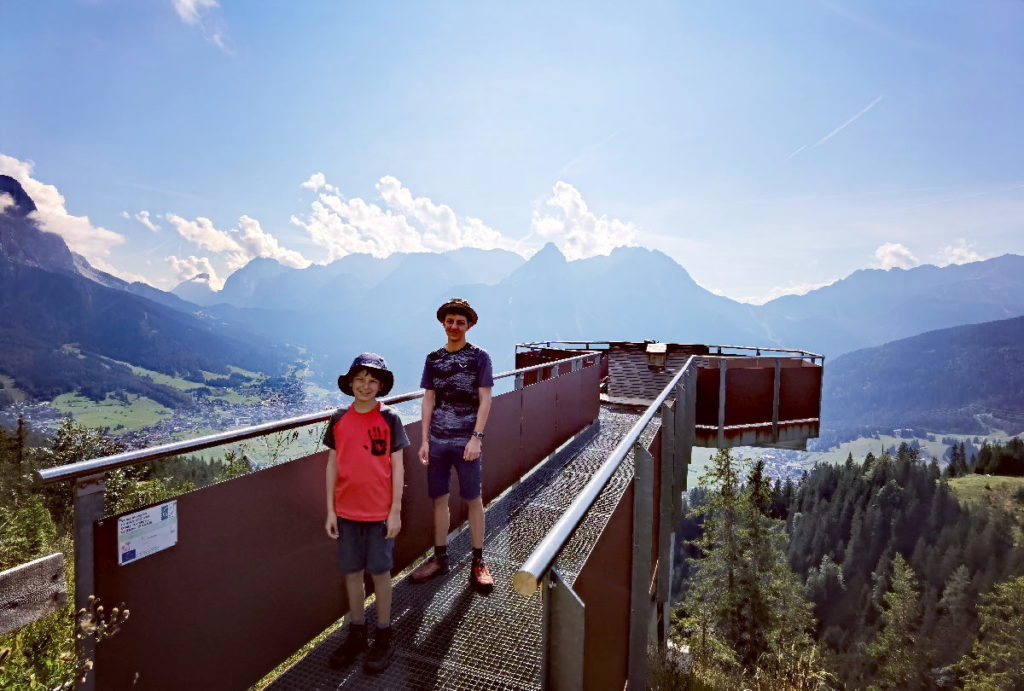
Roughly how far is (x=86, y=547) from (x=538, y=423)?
514cm

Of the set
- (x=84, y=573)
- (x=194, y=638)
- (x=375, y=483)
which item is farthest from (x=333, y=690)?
(x=84, y=573)

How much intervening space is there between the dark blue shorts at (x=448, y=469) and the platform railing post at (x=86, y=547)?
217 cm

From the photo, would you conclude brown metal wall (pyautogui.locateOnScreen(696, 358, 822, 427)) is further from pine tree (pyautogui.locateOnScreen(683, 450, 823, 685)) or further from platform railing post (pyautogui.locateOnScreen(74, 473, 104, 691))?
pine tree (pyautogui.locateOnScreen(683, 450, 823, 685))

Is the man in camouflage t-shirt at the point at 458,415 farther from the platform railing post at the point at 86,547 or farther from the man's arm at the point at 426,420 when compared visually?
the platform railing post at the point at 86,547

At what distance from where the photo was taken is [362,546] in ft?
10.8

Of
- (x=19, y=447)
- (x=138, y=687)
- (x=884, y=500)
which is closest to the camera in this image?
(x=138, y=687)

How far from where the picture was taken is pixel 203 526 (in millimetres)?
2689

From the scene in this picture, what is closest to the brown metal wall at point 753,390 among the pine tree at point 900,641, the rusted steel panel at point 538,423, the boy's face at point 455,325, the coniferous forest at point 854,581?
the coniferous forest at point 854,581

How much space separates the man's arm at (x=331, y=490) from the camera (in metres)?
3.17

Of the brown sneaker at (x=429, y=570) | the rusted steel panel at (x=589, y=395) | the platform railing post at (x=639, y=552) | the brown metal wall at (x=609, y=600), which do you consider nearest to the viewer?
the brown metal wall at (x=609, y=600)

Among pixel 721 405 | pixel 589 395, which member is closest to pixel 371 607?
pixel 589 395

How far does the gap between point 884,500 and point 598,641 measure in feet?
368

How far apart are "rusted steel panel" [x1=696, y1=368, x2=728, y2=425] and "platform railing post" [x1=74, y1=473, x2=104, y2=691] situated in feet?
39.1

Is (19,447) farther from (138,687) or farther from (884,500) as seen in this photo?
(884,500)
